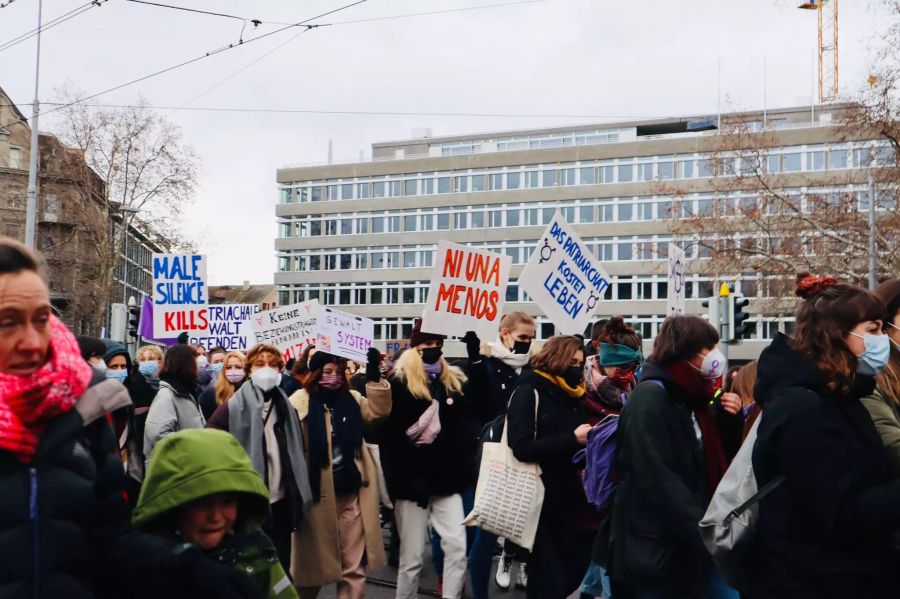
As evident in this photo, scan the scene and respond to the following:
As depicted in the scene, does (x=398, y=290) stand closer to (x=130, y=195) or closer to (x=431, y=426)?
(x=130, y=195)

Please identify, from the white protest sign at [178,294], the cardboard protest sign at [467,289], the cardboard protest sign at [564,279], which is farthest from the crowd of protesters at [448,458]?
the white protest sign at [178,294]

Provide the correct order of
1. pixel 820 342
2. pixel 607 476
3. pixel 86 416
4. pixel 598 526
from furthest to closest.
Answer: pixel 598 526
pixel 607 476
pixel 820 342
pixel 86 416

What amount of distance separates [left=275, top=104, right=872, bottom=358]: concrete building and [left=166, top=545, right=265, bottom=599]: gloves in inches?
2449

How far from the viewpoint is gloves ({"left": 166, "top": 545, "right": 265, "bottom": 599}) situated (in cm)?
283

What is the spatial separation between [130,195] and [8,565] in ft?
140

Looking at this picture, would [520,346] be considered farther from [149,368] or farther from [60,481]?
[60,481]

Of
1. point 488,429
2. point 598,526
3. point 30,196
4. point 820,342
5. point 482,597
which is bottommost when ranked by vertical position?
point 482,597

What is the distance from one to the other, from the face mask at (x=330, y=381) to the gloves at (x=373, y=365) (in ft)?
0.73

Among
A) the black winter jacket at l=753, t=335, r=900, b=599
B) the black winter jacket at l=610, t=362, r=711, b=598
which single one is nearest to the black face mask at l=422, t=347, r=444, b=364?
the black winter jacket at l=610, t=362, r=711, b=598

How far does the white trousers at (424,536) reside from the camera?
24.4ft

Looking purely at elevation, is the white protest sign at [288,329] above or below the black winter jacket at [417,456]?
above

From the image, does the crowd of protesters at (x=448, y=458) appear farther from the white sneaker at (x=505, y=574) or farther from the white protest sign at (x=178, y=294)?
the white protest sign at (x=178, y=294)

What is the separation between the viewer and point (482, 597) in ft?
23.5

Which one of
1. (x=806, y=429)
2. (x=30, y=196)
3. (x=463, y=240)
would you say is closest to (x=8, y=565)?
(x=806, y=429)
